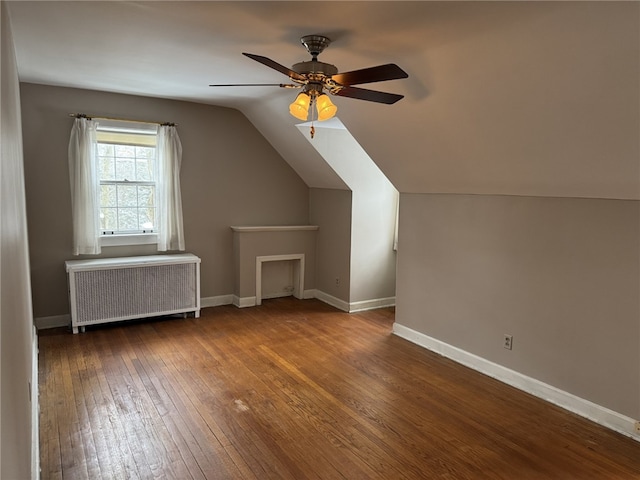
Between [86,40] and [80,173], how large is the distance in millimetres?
1865

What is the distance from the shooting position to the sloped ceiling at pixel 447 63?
216 cm

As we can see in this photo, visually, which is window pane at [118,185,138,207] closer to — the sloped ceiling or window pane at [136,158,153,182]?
window pane at [136,158,153,182]

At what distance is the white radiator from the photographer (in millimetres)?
4383

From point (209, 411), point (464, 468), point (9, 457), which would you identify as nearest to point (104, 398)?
point (209, 411)

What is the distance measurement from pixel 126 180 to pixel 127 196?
175 mm

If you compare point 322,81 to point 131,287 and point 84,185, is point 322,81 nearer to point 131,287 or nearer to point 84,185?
point 84,185

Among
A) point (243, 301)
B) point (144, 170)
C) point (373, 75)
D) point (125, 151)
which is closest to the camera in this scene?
point (373, 75)

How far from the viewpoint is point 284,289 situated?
6.09 metres

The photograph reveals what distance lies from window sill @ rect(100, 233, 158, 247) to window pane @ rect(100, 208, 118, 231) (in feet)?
0.34

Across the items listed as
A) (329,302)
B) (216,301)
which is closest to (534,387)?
(329,302)

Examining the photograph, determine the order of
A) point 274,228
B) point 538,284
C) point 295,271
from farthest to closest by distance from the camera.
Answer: point 295,271 → point 274,228 → point 538,284

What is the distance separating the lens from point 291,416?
9.75 ft

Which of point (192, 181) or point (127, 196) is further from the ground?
point (192, 181)

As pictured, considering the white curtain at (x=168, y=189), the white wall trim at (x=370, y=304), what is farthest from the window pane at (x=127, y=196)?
the white wall trim at (x=370, y=304)
